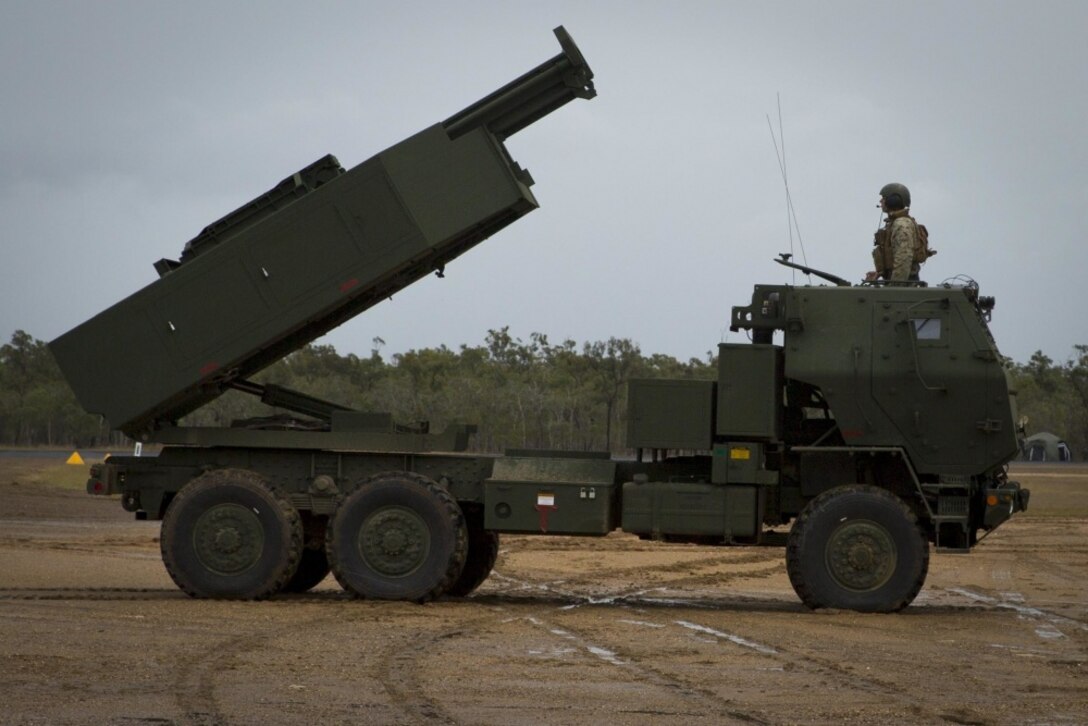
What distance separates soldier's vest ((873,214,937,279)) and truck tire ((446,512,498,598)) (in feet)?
14.6

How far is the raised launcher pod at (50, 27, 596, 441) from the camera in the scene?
544 inches

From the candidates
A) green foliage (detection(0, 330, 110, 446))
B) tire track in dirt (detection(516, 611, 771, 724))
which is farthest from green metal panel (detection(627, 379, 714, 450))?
green foliage (detection(0, 330, 110, 446))

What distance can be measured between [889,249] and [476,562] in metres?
4.93

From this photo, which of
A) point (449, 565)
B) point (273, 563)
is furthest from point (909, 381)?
point (273, 563)

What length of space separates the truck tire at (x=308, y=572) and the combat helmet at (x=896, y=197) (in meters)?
6.37

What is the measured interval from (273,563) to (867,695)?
6.58 m

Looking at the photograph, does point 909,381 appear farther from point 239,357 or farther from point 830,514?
point 239,357

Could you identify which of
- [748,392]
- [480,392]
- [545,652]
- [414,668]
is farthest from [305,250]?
[480,392]

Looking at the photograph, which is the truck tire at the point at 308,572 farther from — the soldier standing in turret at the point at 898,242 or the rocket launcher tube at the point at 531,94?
the soldier standing in turret at the point at 898,242

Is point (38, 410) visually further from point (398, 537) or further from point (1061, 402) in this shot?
point (398, 537)

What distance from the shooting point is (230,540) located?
46.7 ft

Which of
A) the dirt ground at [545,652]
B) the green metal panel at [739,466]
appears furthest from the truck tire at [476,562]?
the green metal panel at [739,466]

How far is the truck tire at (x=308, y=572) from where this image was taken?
15.8 m

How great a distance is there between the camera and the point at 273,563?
14.2 metres
